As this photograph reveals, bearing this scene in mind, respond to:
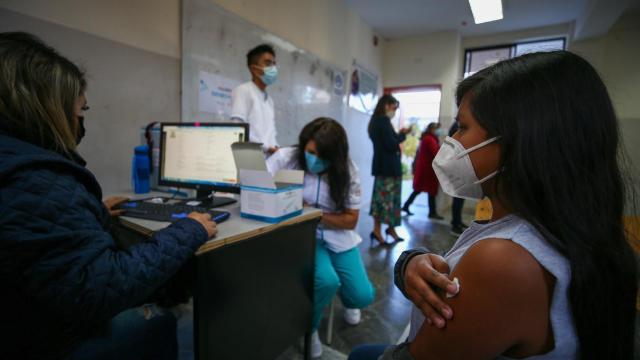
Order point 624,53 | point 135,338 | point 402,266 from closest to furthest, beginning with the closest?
1. point 402,266
2. point 135,338
3. point 624,53

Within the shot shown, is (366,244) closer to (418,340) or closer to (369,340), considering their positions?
(369,340)

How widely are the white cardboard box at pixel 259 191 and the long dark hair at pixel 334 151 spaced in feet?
1.27

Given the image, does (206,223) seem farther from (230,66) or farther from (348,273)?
(230,66)

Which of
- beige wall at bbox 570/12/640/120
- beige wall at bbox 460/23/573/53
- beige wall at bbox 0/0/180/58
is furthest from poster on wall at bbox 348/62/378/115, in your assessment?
beige wall at bbox 0/0/180/58

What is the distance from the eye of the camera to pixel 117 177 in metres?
1.77

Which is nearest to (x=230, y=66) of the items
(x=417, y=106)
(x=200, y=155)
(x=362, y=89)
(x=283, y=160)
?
(x=283, y=160)

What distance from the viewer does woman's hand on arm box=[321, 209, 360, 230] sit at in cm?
153

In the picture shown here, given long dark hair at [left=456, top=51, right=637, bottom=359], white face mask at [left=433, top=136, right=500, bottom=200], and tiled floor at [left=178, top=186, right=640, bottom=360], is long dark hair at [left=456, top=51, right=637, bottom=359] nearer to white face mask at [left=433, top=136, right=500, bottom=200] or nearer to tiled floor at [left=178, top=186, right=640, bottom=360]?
white face mask at [left=433, top=136, right=500, bottom=200]

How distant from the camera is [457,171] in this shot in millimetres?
626

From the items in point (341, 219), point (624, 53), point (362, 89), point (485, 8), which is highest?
point (624, 53)

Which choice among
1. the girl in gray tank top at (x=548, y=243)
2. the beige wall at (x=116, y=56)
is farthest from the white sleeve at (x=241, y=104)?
the girl in gray tank top at (x=548, y=243)

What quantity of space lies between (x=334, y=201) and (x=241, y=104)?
103cm

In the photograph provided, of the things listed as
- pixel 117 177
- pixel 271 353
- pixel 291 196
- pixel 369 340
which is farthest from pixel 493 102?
pixel 117 177

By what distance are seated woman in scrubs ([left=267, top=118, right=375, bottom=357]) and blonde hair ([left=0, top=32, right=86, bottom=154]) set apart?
0.97 meters
